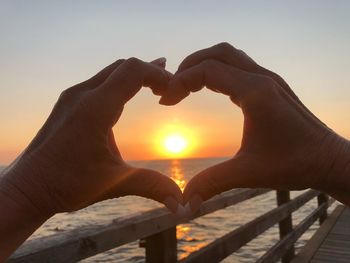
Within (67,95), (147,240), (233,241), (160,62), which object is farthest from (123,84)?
(233,241)

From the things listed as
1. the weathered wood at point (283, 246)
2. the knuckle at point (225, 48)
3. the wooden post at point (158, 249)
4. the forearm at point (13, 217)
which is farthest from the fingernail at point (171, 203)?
the weathered wood at point (283, 246)

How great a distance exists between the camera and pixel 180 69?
5.36 feet

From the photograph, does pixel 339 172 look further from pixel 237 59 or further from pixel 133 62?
pixel 133 62

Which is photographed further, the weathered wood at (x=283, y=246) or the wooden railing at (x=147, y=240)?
the weathered wood at (x=283, y=246)

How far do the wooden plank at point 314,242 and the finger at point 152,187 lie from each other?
509 centimetres

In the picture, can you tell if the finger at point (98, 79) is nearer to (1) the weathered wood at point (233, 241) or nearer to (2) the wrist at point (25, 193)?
(2) the wrist at point (25, 193)

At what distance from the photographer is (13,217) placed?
4.34ft

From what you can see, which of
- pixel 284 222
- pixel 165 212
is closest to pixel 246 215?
pixel 284 222

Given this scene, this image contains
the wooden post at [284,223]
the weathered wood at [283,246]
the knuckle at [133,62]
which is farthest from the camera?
the wooden post at [284,223]

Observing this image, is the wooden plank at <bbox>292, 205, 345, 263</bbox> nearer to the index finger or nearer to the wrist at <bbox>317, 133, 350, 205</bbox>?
the wrist at <bbox>317, 133, 350, 205</bbox>

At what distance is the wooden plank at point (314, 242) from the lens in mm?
6021

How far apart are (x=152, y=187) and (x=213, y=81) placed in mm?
483

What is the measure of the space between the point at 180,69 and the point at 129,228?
124cm

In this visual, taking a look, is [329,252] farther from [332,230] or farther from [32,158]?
[32,158]
